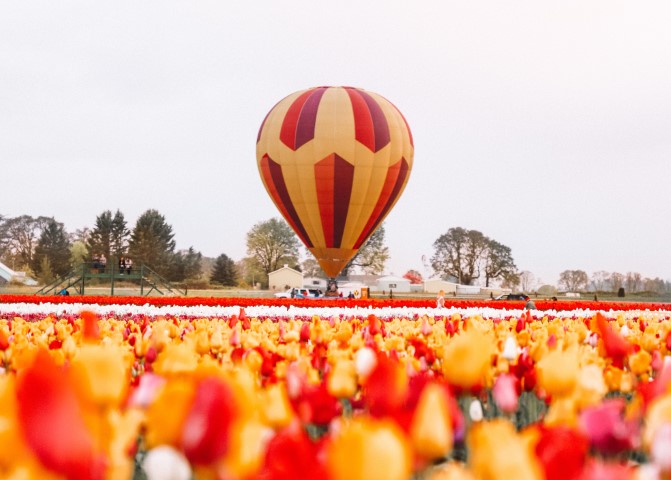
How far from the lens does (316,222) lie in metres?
36.8

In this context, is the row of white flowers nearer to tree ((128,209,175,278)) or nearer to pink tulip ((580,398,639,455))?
pink tulip ((580,398,639,455))

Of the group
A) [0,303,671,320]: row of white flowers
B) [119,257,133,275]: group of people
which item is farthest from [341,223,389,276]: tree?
[0,303,671,320]: row of white flowers

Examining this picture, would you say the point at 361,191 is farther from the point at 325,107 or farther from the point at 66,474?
the point at 66,474

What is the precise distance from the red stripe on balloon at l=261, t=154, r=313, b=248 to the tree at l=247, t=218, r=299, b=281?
1863 inches

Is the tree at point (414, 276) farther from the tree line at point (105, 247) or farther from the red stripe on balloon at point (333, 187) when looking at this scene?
the red stripe on balloon at point (333, 187)

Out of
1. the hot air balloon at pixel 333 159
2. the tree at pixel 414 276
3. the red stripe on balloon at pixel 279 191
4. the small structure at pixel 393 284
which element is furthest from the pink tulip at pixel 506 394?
the tree at pixel 414 276

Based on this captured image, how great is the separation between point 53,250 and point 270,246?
75.0 feet

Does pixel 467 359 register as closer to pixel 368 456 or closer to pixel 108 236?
pixel 368 456

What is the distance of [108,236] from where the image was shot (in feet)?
270

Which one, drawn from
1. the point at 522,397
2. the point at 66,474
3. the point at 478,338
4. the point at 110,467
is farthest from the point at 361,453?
the point at 522,397

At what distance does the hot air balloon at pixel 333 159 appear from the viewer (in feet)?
116

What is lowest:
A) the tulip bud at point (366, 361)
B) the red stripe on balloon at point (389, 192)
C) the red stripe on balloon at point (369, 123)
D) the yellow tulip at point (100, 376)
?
the tulip bud at point (366, 361)

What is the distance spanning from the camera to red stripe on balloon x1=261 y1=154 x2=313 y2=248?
3647cm

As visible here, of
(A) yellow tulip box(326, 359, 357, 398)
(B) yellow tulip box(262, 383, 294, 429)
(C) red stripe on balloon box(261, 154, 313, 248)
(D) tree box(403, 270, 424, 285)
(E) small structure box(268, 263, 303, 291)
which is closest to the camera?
(B) yellow tulip box(262, 383, 294, 429)
